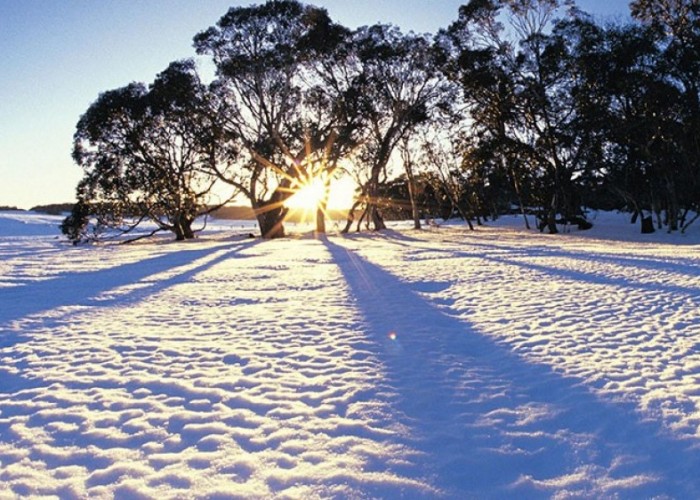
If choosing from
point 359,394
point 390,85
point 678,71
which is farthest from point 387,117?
point 359,394

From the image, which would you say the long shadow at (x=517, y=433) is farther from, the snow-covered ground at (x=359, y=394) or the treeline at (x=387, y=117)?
the treeline at (x=387, y=117)

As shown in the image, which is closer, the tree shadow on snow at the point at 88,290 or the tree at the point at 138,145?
Answer: the tree shadow on snow at the point at 88,290

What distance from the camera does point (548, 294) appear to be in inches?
289

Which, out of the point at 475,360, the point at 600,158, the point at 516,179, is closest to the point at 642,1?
the point at 600,158

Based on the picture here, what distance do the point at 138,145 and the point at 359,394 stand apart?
2799cm

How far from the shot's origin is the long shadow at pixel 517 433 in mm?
2395

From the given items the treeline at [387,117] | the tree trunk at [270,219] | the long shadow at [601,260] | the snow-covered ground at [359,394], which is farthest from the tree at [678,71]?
the tree trunk at [270,219]

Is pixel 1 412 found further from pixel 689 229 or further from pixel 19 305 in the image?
pixel 689 229

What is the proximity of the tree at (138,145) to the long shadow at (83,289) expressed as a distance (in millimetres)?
16303

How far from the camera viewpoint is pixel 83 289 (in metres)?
8.96

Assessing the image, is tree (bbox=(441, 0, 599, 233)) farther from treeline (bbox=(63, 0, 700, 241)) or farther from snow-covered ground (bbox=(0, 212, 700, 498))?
snow-covered ground (bbox=(0, 212, 700, 498))

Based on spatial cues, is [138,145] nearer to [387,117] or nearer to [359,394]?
[387,117]

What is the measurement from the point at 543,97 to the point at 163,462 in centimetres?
2517

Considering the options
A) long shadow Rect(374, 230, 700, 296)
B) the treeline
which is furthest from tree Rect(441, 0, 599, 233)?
long shadow Rect(374, 230, 700, 296)
